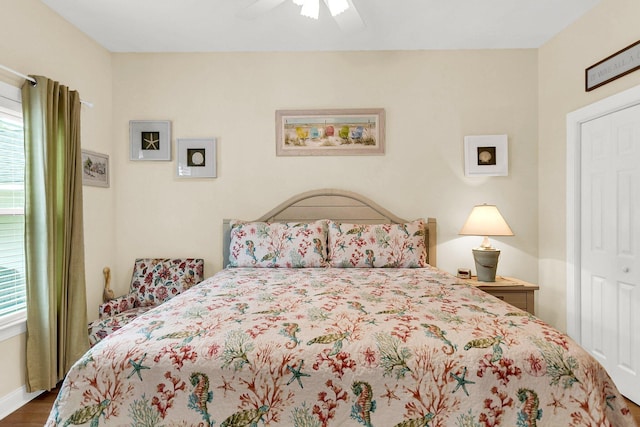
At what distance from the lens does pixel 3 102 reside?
2182 mm

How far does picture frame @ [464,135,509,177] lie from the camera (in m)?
3.26

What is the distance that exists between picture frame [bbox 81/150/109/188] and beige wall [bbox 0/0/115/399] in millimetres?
54

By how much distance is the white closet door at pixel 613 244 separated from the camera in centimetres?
233

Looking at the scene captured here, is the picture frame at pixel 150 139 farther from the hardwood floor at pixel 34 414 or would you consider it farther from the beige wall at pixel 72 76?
the hardwood floor at pixel 34 414

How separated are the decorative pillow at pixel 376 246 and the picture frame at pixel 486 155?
865 mm

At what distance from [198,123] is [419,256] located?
2.30 metres

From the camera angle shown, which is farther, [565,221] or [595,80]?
[565,221]

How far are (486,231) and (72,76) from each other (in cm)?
351

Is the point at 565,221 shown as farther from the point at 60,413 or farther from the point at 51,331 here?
the point at 51,331

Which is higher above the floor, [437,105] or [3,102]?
[437,105]

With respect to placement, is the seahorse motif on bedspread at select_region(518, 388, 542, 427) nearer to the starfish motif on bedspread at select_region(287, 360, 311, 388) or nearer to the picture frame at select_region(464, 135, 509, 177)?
the starfish motif on bedspread at select_region(287, 360, 311, 388)

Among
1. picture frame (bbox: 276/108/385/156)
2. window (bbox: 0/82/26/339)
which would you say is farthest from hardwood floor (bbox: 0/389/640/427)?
picture frame (bbox: 276/108/385/156)

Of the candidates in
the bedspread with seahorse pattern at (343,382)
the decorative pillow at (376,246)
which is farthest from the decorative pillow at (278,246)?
the bedspread with seahorse pattern at (343,382)

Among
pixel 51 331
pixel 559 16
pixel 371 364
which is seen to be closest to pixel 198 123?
pixel 51 331
